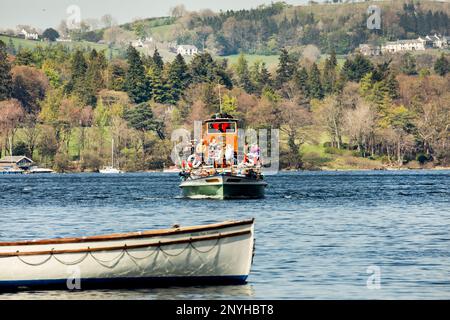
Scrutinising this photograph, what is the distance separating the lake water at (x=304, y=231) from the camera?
132 feet

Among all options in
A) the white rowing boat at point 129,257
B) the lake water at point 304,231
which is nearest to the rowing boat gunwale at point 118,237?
the white rowing boat at point 129,257

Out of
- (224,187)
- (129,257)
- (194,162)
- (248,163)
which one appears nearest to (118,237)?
(129,257)

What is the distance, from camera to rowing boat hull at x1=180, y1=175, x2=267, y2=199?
10262 centimetres

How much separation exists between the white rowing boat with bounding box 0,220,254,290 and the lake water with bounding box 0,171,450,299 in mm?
570

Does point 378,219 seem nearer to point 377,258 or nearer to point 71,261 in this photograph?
point 377,258

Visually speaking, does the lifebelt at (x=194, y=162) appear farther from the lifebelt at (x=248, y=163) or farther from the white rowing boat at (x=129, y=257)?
the white rowing boat at (x=129, y=257)

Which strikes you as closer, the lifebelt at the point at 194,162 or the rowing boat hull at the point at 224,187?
the rowing boat hull at the point at 224,187

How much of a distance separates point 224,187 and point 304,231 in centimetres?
3628

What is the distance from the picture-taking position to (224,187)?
102 m

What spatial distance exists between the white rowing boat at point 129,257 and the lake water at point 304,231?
570mm

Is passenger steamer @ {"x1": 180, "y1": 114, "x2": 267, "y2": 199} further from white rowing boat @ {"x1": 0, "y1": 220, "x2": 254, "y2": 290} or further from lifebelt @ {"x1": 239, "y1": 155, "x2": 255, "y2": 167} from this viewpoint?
white rowing boat @ {"x1": 0, "y1": 220, "x2": 254, "y2": 290}

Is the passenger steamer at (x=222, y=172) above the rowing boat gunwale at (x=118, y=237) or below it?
below

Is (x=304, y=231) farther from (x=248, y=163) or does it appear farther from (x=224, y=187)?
(x=248, y=163)
